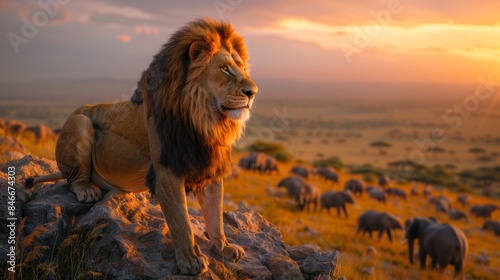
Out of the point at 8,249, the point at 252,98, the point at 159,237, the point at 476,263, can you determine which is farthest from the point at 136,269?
the point at 476,263

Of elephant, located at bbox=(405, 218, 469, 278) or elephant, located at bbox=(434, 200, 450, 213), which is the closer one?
elephant, located at bbox=(405, 218, 469, 278)

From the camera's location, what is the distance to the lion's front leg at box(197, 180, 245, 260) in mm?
4738

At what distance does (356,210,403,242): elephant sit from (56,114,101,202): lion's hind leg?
14.3m

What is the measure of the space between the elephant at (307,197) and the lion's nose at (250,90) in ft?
55.9

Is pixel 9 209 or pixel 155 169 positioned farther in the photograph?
pixel 9 209

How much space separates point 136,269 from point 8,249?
1306mm

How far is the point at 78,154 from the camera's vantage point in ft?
17.2

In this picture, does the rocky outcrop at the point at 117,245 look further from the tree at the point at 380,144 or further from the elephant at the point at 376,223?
the tree at the point at 380,144

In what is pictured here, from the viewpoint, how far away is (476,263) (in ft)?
53.8

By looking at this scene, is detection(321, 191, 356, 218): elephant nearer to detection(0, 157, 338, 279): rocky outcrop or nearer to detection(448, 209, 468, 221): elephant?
detection(448, 209, 468, 221): elephant

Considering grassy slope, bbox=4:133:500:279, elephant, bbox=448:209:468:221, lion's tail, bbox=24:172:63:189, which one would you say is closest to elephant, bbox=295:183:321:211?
grassy slope, bbox=4:133:500:279

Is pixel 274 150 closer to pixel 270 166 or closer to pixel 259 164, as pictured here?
pixel 270 166

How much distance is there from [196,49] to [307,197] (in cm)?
1742

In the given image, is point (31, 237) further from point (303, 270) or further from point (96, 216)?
point (303, 270)
